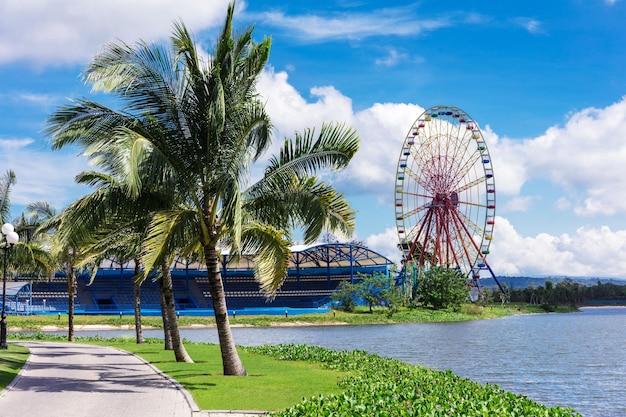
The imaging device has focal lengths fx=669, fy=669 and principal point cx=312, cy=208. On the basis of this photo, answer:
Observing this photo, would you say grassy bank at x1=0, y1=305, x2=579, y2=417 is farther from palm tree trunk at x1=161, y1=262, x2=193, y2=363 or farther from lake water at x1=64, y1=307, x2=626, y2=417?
lake water at x1=64, y1=307, x2=626, y2=417

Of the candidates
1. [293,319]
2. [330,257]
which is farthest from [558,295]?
[293,319]

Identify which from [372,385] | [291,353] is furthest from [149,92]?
[291,353]

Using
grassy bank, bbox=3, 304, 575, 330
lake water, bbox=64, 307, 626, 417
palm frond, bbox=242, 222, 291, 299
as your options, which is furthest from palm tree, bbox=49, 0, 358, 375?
grassy bank, bbox=3, 304, 575, 330

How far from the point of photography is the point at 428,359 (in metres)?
31.5

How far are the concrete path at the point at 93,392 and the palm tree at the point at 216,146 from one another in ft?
8.64

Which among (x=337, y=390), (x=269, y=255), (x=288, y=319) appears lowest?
(x=288, y=319)

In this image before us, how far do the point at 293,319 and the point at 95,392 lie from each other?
58580 mm

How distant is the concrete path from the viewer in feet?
41.0

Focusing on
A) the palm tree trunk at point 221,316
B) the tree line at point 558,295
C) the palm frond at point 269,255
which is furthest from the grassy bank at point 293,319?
the palm frond at point 269,255

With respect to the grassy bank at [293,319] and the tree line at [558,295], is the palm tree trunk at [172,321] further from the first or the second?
the tree line at [558,295]

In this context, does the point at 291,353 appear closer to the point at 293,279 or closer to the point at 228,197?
the point at 228,197

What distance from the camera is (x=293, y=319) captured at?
239ft

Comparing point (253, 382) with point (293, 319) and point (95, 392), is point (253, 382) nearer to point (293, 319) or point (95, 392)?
point (95, 392)

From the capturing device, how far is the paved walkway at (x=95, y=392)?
12.5m
